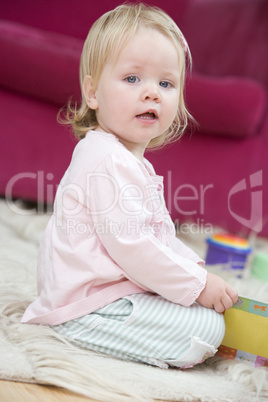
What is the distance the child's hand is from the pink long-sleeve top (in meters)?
0.02

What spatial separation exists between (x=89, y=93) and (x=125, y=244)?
0.28 meters

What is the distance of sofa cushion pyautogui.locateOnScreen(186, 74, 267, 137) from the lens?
161 centimetres

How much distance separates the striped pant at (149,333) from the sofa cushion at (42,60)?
92 centimetres

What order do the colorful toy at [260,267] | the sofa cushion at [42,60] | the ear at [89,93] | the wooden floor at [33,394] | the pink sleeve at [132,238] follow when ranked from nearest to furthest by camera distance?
the wooden floor at [33,394]
the pink sleeve at [132,238]
the ear at [89,93]
the colorful toy at [260,267]
the sofa cushion at [42,60]

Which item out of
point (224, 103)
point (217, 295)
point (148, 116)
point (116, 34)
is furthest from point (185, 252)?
point (224, 103)

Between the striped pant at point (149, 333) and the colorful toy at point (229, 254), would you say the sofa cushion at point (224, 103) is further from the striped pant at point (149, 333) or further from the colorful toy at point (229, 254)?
the striped pant at point (149, 333)

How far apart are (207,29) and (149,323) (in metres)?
1.63

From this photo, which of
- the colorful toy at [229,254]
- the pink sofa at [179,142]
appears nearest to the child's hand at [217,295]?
the colorful toy at [229,254]

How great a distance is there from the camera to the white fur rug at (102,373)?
66cm

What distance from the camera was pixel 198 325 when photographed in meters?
0.78

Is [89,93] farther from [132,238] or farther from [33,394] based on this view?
[33,394]

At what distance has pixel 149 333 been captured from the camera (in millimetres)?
776

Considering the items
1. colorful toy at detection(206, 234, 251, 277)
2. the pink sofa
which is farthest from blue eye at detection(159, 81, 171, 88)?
the pink sofa

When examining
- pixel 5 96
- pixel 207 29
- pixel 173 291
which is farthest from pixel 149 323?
pixel 207 29
